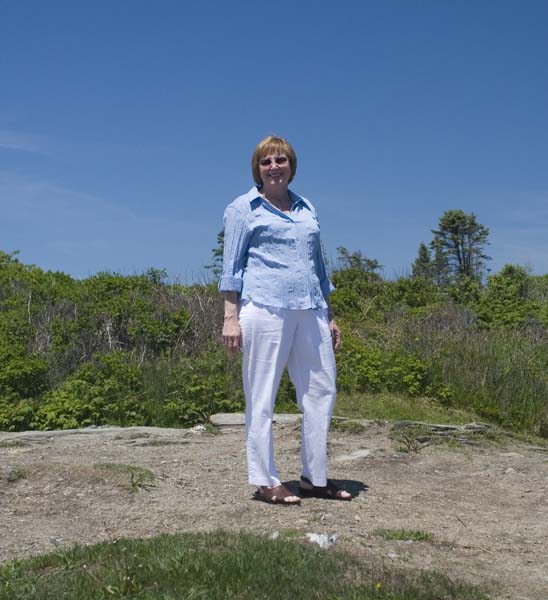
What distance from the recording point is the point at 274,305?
16.8ft

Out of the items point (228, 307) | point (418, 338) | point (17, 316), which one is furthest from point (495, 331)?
point (228, 307)

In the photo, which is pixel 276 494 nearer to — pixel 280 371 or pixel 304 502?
pixel 304 502

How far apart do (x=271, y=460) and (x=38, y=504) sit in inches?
70.3

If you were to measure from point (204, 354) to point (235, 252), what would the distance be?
5596 millimetres

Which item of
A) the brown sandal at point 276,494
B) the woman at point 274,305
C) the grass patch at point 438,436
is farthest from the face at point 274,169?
the grass patch at point 438,436

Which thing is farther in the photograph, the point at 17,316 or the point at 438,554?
the point at 17,316

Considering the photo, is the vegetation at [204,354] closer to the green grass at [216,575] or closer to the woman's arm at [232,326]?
the woman's arm at [232,326]

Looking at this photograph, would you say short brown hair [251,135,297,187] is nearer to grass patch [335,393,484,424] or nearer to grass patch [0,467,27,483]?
grass patch [0,467,27,483]

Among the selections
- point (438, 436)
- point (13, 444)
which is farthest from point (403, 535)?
Result: point (13, 444)

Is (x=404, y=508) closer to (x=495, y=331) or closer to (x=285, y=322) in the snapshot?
(x=285, y=322)

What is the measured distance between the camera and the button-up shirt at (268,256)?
5.14 metres

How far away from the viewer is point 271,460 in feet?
17.7

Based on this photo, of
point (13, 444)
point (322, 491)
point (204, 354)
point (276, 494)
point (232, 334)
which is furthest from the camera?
point (204, 354)

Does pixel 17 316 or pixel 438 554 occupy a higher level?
pixel 17 316
